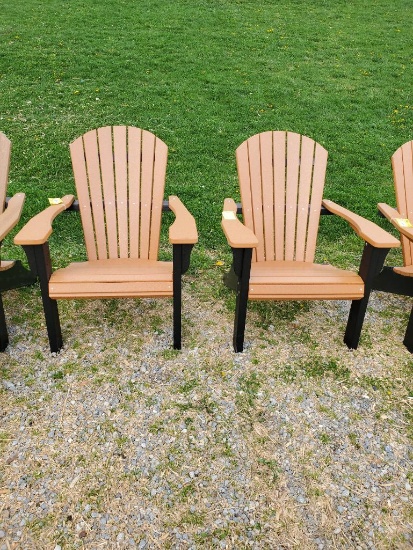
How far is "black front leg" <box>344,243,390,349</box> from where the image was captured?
2564 mm

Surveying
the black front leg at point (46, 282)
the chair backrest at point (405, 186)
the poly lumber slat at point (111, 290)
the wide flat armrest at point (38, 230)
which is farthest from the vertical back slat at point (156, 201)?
the chair backrest at point (405, 186)

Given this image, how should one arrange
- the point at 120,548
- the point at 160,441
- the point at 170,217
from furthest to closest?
the point at 170,217
the point at 160,441
the point at 120,548

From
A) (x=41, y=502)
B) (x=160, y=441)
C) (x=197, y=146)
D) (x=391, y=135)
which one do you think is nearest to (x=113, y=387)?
(x=160, y=441)

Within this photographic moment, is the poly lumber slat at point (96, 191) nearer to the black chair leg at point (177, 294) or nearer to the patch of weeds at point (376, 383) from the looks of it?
the black chair leg at point (177, 294)

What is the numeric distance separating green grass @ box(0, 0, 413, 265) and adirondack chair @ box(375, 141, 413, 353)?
2.44 ft

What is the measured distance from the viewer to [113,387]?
253 cm

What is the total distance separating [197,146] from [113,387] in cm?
349

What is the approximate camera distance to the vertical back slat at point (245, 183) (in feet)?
9.90

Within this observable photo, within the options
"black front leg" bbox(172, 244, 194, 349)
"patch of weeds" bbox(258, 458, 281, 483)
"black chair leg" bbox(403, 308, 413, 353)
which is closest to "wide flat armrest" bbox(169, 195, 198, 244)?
"black front leg" bbox(172, 244, 194, 349)

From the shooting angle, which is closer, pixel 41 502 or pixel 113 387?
pixel 41 502

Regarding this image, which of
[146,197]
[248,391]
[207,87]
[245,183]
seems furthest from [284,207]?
[207,87]

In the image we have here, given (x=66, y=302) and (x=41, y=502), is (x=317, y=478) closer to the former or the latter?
(x=41, y=502)

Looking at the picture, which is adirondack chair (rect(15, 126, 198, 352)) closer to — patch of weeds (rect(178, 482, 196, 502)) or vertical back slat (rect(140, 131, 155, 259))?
vertical back slat (rect(140, 131, 155, 259))

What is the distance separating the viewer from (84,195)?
9.85 feet
